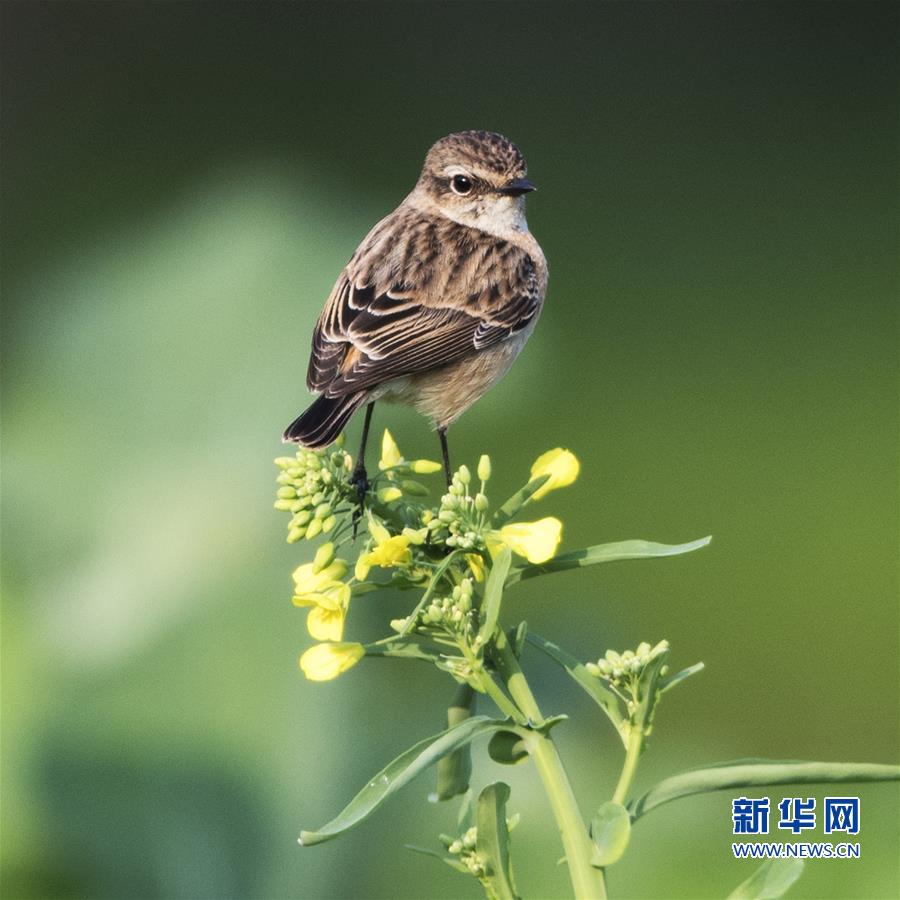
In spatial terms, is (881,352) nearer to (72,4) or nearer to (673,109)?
(673,109)

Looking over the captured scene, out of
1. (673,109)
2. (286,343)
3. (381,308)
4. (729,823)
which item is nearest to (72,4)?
(673,109)

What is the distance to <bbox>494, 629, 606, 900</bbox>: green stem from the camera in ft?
4.39

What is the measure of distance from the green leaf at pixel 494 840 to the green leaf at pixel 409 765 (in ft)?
0.25

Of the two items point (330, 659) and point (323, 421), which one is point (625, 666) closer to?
point (330, 659)

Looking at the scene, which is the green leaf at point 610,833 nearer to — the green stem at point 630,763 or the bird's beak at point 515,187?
the green stem at point 630,763

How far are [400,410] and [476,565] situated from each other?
6.09 feet

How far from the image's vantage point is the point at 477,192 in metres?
3.11

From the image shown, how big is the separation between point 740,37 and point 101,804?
470 centimetres

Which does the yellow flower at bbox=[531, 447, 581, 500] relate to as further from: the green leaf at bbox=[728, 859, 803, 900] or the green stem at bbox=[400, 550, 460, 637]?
the green leaf at bbox=[728, 859, 803, 900]

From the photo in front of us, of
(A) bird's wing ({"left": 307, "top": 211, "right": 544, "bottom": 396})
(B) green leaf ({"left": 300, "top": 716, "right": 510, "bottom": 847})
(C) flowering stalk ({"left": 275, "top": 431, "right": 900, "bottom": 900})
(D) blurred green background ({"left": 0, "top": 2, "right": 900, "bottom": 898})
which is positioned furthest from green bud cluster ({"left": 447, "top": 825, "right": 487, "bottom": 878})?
(D) blurred green background ({"left": 0, "top": 2, "right": 900, "bottom": 898})

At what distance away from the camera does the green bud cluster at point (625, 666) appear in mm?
1533

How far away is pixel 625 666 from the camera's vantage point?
155 centimetres

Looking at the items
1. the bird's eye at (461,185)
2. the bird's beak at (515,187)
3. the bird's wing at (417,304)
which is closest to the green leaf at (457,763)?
the bird's wing at (417,304)

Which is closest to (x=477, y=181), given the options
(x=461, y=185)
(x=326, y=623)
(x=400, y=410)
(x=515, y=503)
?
(x=461, y=185)
